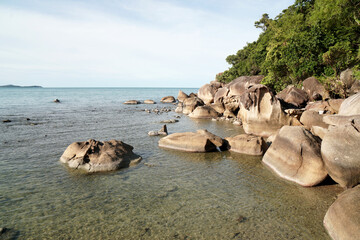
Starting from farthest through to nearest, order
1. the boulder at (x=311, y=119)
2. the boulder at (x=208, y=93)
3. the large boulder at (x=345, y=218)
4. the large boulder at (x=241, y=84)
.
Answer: the boulder at (x=208, y=93)
the large boulder at (x=241, y=84)
the boulder at (x=311, y=119)
the large boulder at (x=345, y=218)

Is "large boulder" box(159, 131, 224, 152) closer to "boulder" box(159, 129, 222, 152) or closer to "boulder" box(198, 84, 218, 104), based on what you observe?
"boulder" box(159, 129, 222, 152)

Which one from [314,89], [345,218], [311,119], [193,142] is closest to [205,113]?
[314,89]

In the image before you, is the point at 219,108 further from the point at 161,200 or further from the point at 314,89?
the point at 161,200

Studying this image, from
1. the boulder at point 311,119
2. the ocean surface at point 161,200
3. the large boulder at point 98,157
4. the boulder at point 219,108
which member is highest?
the boulder at point 311,119

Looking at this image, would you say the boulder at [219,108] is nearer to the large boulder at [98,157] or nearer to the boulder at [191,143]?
the boulder at [191,143]

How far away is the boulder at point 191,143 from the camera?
14.2 m

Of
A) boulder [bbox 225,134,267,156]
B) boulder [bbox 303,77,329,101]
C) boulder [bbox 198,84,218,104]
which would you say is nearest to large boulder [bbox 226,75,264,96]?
boulder [bbox 303,77,329,101]

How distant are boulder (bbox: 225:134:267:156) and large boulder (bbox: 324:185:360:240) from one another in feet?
22.0

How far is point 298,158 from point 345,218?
4132 mm

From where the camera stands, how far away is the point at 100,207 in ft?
26.2

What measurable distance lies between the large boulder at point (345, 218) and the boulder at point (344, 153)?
4.09 ft

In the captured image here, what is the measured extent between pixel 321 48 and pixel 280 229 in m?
23.6

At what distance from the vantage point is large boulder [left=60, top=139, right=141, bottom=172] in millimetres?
11352

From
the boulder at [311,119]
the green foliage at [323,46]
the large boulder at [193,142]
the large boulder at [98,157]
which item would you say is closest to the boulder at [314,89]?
the green foliage at [323,46]
